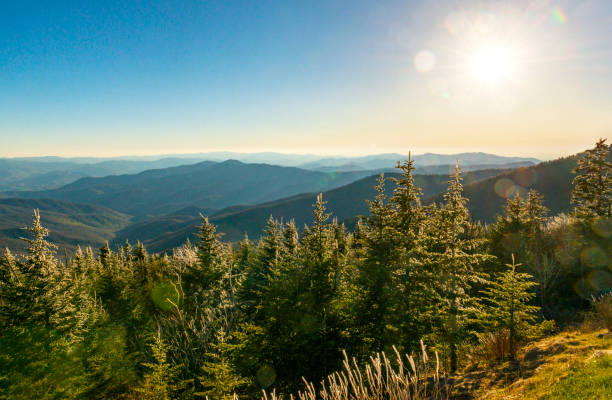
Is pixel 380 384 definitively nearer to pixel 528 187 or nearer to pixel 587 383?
pixel 587 383

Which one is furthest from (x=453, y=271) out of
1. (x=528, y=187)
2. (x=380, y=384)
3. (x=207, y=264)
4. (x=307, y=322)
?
(x=528, y=187)

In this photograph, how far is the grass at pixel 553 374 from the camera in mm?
5603

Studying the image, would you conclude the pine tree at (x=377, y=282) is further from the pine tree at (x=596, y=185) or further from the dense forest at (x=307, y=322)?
the pine tree at (x=596, y=185)

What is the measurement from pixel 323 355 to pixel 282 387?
212cm

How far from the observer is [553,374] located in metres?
6.67

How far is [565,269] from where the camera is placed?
85.3 feet

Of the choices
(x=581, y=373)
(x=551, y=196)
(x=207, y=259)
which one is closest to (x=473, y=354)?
(x=581, y=373)

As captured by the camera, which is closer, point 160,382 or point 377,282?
point 160,382

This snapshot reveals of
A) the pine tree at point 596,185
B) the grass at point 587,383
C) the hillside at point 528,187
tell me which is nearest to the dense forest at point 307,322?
the grass at point 587,383

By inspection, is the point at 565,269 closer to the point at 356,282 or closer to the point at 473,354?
the point at 473,354

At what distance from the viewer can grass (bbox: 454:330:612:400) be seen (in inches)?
221

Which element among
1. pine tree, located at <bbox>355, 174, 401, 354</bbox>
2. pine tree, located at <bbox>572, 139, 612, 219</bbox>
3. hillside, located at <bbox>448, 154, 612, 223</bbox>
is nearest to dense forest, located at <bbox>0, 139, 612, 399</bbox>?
pine tree, located at <bbox>355, 174, 401, 354</bbox>

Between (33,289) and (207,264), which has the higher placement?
(33,289)

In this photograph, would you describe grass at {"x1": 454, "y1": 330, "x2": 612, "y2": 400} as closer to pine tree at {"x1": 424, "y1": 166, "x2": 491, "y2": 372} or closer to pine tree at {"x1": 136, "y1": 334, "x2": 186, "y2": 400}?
pine tree at {"x1": 424, "y1": 166, "x2": 491, "y2": 372}
